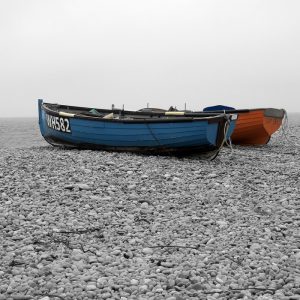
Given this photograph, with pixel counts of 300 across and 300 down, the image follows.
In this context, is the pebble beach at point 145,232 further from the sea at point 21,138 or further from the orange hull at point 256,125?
the sea at point 21,138

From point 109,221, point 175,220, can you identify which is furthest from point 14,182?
point 175,220

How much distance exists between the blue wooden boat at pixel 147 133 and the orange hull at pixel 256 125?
3.98m

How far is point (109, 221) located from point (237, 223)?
243cm

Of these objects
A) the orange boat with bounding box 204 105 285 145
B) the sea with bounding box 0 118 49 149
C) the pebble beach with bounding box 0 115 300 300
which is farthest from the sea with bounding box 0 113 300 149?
the pebble beach with bounding box 0 115 300 300

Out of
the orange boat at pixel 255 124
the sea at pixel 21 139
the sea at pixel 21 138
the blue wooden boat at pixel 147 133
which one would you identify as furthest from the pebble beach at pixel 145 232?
the sea at pixel 21 139

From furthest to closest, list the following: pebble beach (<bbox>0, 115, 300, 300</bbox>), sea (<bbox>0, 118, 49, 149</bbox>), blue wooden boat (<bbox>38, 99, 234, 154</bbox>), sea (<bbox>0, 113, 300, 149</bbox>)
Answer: sea (<bbox>0, 113, 300, 149</bbox>) → sea (<bbox>0, 118, 49, 149</bbox>) → blue wooden boat (<bbox>38, 99, 234, 154</bbox>) → pebble beach (<bbox>0, 115, 300, 300</bbox>)

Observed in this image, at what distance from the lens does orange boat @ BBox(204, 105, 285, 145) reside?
20609mm

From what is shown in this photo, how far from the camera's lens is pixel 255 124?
2102 cm

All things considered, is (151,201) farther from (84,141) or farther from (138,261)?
(84,141)

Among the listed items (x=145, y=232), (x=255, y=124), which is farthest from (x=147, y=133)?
(x=255, y=124)

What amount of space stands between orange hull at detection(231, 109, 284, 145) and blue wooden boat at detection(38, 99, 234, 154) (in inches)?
157

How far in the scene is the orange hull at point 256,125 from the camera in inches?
815

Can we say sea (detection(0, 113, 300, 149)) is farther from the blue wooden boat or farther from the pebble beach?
the pebble beach

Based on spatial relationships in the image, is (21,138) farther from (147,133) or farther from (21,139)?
(147,133)
